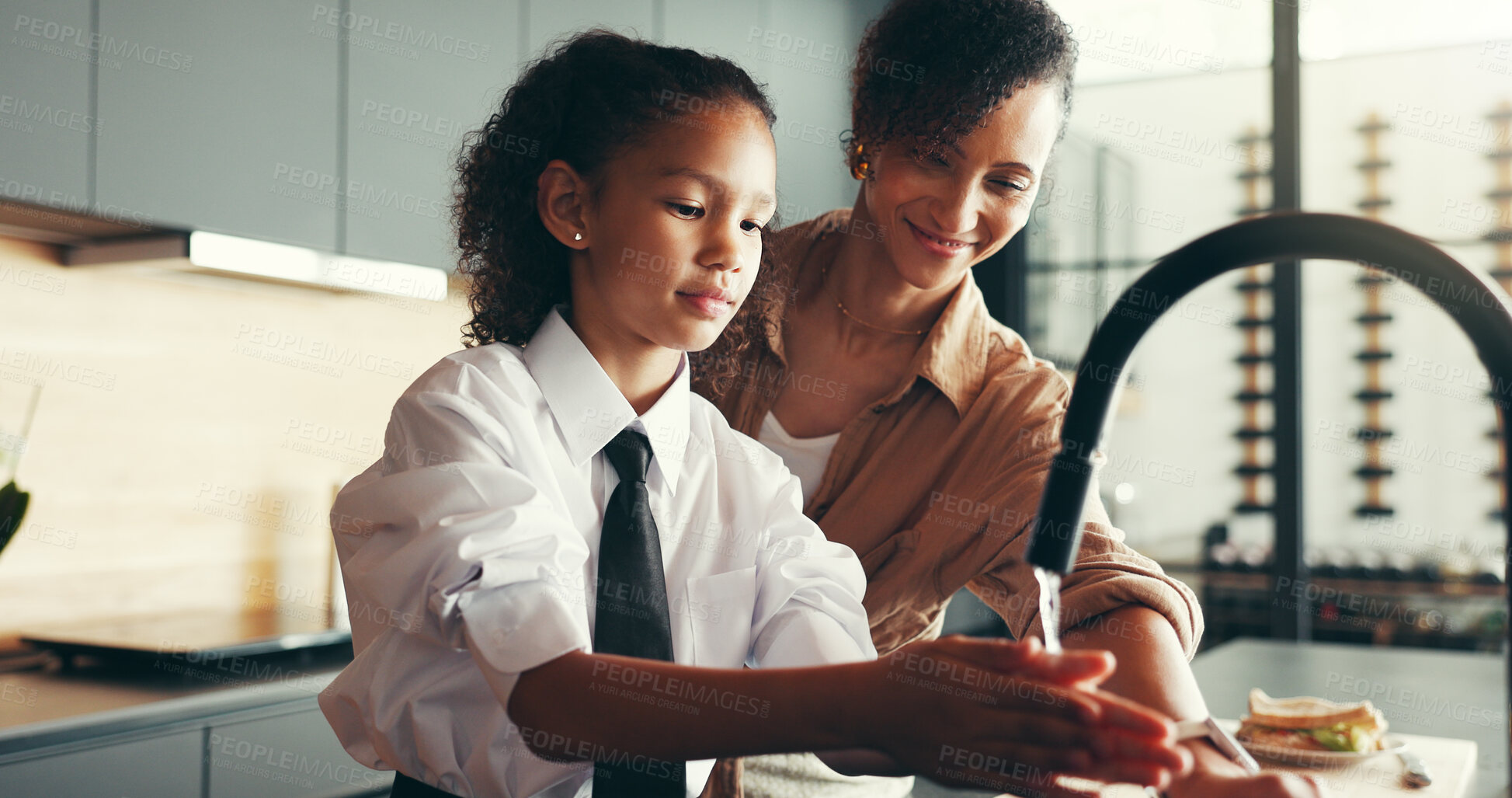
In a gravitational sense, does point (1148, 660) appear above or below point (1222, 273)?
below

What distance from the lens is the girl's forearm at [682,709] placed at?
2.10 ft

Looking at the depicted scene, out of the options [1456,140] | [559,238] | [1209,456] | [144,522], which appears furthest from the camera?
[1209,456]

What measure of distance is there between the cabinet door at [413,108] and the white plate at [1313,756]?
78.0 inches

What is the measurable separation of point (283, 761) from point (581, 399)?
1.54 meters

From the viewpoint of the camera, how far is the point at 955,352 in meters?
1.32

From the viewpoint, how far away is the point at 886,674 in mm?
621

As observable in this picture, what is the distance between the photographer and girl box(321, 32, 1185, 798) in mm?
619

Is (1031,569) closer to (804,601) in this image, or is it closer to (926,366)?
(804,601)

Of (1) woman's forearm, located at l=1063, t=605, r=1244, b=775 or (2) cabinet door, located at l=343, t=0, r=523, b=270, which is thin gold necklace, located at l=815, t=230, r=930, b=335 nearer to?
(1) woman's forearm, located at l=1063, t=605, r=1244, b=775

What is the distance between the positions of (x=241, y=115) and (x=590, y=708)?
2.05m

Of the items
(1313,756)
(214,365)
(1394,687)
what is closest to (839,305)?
(1313,756)

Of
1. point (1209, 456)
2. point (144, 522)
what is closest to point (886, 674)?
point (144, 522)

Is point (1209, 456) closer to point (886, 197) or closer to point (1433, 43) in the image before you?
point (1433, 43)

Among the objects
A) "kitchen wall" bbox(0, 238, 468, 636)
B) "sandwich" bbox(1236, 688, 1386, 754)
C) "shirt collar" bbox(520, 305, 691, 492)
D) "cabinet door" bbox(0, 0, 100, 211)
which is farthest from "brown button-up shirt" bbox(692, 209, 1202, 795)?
"kitchen wall" bbox(0, 238, 468, 636)
